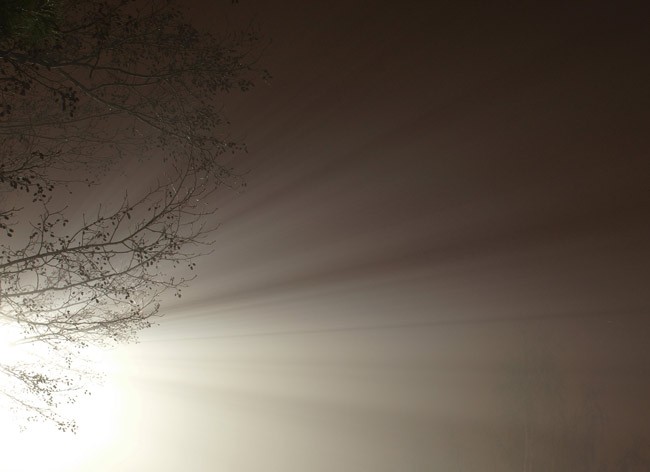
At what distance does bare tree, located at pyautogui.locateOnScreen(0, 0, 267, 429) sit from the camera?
2.23m

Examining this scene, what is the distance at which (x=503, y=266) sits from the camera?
7.11 metres

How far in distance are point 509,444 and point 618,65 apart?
173 inches

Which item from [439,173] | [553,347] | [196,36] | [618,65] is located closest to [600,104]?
[618,65]

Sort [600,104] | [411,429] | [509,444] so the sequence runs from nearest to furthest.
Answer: [600,104]
[509,444]
[411,429]

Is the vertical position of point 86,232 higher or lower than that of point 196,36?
lower

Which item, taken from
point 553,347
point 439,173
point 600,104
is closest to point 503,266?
point 553,347

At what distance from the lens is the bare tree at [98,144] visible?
2.23m

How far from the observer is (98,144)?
2748mm

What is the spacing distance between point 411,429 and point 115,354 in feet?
14.1

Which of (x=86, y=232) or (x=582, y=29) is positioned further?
(x=582, y=29)

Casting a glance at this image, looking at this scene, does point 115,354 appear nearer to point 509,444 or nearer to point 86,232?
point 86,232

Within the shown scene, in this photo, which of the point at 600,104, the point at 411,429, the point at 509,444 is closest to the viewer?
the point at 600,104

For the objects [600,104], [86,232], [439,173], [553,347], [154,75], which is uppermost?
[600,104]

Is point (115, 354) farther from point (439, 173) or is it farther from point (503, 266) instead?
point (503, 266)
